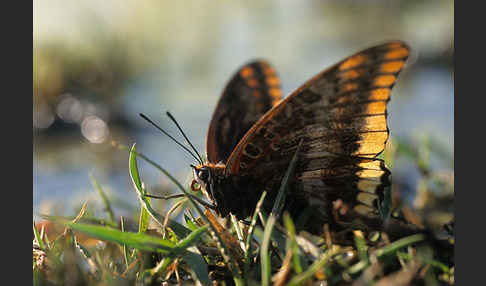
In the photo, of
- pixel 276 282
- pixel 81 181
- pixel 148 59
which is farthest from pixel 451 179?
pixel 148 59

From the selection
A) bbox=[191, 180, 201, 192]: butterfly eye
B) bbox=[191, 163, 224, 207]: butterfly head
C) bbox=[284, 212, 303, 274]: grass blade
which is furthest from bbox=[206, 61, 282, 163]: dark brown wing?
bbox=[284, 212, 303, 274]: grass blade

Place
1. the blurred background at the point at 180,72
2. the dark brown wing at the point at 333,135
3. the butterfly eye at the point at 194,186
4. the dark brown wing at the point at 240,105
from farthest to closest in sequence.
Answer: the blurred background at the point at 180,72, the dark brown wing at the point at 240,105, the butterfly eye at the point at 194,186, the dark brown wing at the point at 333,135

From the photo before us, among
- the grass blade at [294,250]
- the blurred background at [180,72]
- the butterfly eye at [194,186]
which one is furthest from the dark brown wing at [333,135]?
the blurred background at [180,72]

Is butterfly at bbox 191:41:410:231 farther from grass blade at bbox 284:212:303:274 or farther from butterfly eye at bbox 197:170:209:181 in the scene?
grass blade at bbox 284:212:303:274

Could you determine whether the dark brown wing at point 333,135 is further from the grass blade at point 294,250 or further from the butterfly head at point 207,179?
the grass blade at point 294,250

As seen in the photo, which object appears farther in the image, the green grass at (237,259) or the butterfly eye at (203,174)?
the butterfly eye at (203,174)

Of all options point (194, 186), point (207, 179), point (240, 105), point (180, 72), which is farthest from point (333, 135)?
point (180, 72)

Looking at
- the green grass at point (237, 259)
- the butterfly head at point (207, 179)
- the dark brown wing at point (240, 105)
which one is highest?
the dark brown wing at point (240, 105)
